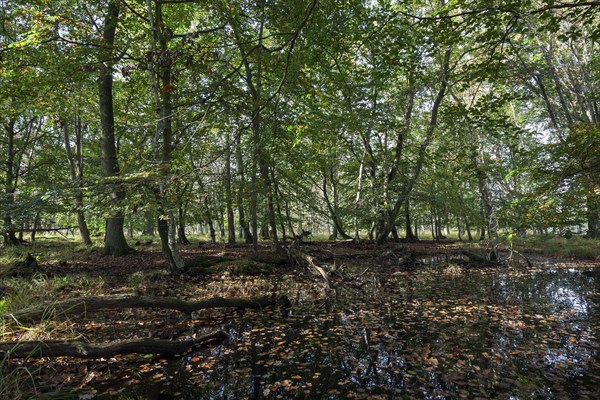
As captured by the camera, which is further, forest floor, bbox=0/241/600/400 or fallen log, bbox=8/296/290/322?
fallen log, bbox=8/296/290/322

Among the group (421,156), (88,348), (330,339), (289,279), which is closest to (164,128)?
(88,348)

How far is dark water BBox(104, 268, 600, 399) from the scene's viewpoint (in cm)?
381

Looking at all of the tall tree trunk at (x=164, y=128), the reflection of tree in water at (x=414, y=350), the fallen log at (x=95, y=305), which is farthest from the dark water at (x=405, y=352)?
the tall tree trunk at (x=164, y=128)

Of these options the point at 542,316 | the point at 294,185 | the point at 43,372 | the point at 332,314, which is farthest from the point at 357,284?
the point at 43,372

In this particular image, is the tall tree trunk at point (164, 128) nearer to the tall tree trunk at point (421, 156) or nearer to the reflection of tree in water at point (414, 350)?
the reflection of tree in water at point (414, 350)

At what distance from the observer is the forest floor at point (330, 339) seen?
3842mm

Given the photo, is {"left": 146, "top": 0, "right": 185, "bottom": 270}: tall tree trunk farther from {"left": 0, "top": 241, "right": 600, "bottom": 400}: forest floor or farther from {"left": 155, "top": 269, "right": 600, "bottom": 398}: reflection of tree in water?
{"left": 155, "top": 269, "right": 600, "bottom": 398}: reflection of tree in water

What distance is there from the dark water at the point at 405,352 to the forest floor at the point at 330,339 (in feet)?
0.08

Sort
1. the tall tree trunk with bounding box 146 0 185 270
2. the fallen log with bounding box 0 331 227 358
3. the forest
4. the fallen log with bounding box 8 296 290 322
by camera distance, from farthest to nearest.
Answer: the tall tree trunk with bounding box 146 0 185 270, the fallen log with bounding box 8 296 290 322, the forest, the fallen log with bounding box 0 331 227 358

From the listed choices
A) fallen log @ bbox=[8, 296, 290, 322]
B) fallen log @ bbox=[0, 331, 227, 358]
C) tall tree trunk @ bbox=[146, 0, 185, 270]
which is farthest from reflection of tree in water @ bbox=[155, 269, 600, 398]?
tall tree trunk @ bbox=[146, 0, 185, 270]

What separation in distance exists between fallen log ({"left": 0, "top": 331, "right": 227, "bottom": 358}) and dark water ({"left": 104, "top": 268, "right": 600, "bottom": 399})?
28 centimetres

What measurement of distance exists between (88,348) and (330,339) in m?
3.51

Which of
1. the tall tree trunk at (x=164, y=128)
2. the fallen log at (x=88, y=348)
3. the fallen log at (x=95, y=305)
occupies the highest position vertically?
the tall tree trunk at (x=164, y=128)

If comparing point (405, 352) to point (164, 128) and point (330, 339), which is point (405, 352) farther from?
point (164, 128)
